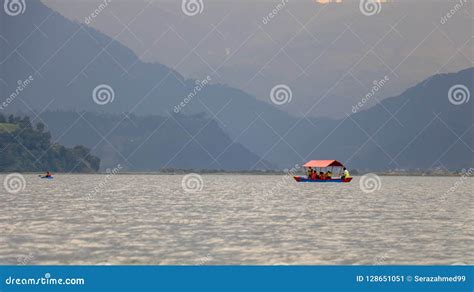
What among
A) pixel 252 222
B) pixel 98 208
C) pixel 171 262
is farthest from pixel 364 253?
pixel 98 208

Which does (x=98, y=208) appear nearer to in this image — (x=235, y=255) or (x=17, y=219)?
(x=17, y=219)

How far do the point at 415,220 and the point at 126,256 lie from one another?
95.1 ft

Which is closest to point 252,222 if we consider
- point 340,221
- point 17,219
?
point 340,221

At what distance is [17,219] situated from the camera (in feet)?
164

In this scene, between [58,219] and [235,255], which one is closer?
[235,255]

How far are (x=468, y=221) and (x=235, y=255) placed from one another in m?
28.0
